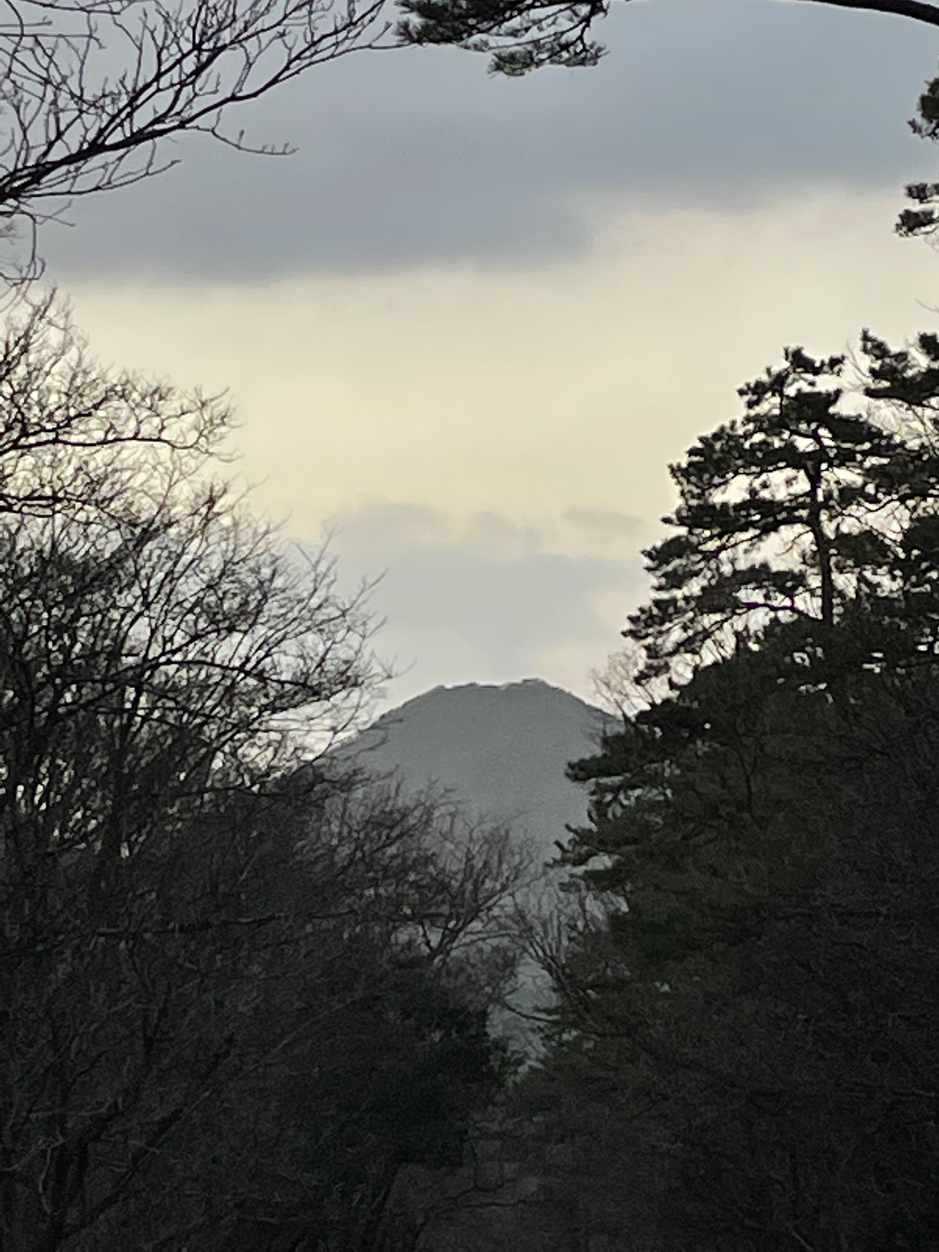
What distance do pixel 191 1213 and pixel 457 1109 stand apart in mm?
10273

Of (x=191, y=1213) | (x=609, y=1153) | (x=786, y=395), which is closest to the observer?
(x=191, y=1213)

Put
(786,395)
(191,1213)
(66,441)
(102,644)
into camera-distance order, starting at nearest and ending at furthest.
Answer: (66,441), (102,644), (191,1213), (786,395)

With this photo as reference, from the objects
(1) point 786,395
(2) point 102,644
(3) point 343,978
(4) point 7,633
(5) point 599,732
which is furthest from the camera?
(5) point 599,732

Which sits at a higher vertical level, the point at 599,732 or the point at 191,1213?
the point at 599,732

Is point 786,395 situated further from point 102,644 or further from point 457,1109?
point 102,644

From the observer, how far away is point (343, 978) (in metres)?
24.8

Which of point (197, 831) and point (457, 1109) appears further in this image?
point (457, 1109)

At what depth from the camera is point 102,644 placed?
1359 cm

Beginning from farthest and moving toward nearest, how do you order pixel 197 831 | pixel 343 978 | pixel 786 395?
pixel 786 395 → pixel 343 978 → pixel 197 831

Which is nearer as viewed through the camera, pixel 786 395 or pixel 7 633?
pixel 7 633

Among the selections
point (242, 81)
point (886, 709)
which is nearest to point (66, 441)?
point (242, 81)

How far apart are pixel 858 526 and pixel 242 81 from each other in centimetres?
2063

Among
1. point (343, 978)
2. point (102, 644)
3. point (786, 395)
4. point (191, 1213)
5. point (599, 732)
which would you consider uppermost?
point (786, 395)

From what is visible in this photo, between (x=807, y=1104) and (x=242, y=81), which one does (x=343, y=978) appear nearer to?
(x=807, y=1104)
